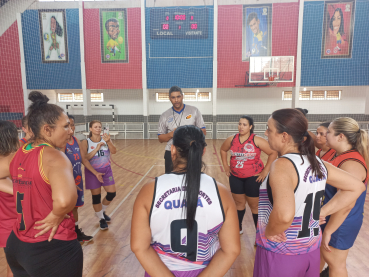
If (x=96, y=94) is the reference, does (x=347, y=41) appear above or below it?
above

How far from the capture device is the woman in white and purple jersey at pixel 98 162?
347cm

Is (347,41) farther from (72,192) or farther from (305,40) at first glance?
(72,192)

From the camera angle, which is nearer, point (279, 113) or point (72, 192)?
point (72, 192)

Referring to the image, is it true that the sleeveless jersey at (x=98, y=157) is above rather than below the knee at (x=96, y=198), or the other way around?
above

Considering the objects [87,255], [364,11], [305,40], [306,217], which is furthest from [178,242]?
[364,11]

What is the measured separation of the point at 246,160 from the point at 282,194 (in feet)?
6.48

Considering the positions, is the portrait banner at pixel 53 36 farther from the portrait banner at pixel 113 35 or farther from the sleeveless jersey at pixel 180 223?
the sleeveless jersey at pixel 180 223

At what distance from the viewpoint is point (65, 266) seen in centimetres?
143

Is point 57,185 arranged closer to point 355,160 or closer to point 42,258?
point 42,258

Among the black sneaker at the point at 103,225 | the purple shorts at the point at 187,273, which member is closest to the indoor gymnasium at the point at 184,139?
the purple shorts at the point at 187,273

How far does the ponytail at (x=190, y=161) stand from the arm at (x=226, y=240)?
0.51 feet

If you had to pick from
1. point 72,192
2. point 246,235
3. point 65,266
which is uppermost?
point 72,192

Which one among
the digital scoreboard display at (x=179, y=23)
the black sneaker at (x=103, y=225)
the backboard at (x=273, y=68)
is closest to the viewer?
the black sneaker at (x=103, y=225)

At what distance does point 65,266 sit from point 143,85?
1279 cm
